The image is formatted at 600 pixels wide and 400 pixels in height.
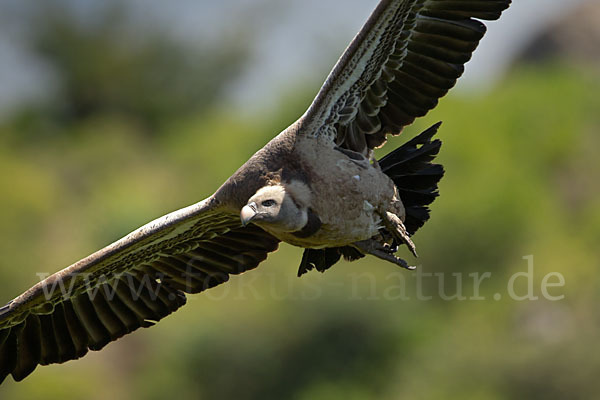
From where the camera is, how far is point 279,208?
841 cm

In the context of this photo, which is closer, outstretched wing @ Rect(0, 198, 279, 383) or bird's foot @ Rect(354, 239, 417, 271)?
bird's foot @ Rect(354, 239, 417, 271)

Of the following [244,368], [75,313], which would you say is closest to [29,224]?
[244,368]

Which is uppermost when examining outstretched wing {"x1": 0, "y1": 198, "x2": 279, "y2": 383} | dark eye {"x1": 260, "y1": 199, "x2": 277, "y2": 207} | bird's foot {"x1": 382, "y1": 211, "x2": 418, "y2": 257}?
dark eye {"x1": 260, "y1": 199, "x2": 277, "y2": 207}

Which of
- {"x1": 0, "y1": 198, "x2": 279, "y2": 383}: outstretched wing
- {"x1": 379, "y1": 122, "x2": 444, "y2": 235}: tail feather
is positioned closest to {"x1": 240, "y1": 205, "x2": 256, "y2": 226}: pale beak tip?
{"x1": 0, "y1": 198, "x2": 279, "y2": 383}: outstretched wing

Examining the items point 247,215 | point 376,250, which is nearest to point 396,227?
point 376,250

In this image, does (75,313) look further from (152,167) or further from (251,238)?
(152,167)

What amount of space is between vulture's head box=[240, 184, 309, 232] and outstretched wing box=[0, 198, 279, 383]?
130cm

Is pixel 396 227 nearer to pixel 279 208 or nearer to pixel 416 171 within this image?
pixel 416 171

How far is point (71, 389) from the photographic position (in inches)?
1534

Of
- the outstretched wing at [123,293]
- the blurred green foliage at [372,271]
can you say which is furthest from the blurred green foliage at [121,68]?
the outstretched wing at [123,293]

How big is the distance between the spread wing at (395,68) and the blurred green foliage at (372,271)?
77.7ft

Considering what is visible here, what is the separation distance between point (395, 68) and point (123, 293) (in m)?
3.37

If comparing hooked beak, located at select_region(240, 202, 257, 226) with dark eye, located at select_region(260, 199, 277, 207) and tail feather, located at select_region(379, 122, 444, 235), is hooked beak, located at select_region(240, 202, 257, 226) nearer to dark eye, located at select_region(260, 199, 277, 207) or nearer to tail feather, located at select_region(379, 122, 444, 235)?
dark eye, located at select_region(260, 199, 277, 207)

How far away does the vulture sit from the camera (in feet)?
28.4
